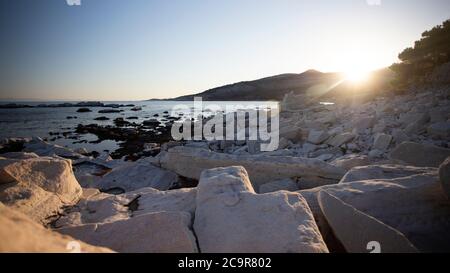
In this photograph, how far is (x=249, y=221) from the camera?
5.88 ft

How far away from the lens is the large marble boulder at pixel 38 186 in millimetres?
2090

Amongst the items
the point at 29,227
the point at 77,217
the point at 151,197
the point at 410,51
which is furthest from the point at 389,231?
the point at 410,51

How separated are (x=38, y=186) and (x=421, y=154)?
5.30 m

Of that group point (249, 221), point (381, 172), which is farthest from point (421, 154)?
point (249, 221)

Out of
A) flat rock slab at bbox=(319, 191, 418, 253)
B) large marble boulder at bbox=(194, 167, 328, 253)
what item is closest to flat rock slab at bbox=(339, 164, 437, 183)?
flat rock slab at bbox=(319, 191, 418, 253)

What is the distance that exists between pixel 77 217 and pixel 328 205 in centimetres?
234

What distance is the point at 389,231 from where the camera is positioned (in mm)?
1708

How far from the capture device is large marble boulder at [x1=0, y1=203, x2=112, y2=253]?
0.90m

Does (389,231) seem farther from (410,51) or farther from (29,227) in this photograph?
(410,51)

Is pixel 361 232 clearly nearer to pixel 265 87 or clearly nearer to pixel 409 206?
pixel 409 206

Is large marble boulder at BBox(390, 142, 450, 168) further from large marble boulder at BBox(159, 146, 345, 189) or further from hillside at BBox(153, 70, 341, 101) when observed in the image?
hillside at BBox(153, 70, 341, 101)

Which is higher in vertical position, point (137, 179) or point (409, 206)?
point (409, 206)

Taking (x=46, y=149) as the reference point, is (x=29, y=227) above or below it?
above

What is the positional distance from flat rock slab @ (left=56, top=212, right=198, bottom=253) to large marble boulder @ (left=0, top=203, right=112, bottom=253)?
0.52m
